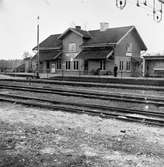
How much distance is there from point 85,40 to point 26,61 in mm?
15948

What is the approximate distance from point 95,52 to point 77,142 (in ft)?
103

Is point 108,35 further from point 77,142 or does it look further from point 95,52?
point 77,142

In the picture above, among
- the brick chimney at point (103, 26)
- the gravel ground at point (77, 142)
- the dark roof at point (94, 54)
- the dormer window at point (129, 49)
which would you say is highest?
the brick chimney at point (103, 26)

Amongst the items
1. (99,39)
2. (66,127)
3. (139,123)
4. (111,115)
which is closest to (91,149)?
(66,127)

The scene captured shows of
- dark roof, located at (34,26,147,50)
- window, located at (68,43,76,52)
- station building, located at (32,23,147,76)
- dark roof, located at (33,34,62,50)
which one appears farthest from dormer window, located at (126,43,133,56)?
dark roof, located at (33,34,62,50)

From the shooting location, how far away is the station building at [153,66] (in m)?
32.0

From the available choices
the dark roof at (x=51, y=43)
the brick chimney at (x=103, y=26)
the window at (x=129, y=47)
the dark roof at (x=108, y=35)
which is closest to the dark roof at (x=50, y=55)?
the dark roof at (x=51, y=43)

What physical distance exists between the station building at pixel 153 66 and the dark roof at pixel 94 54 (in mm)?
5468

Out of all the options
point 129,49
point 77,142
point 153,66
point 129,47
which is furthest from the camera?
point 129,49

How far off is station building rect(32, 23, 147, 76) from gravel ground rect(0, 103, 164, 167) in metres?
A: 26.3

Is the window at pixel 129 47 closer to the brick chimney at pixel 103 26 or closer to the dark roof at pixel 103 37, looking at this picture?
the dark roof at pixel 103 37

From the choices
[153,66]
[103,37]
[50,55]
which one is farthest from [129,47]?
[50,55]

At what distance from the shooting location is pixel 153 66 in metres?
33.5

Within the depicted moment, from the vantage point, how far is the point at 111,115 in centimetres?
917
